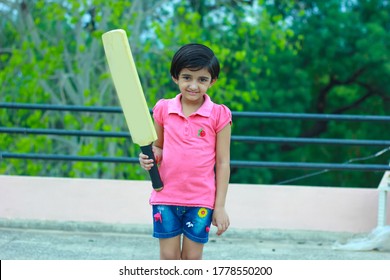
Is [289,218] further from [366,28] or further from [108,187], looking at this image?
[366,28]

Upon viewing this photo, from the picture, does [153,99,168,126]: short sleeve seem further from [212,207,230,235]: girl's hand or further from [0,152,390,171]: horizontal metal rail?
[0,152,390,171]: horizontal metal rail

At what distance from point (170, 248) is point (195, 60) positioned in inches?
30.1

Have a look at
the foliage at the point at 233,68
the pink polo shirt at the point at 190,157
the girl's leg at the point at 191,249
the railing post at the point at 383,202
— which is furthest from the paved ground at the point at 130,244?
the foliage at the point at 233,68

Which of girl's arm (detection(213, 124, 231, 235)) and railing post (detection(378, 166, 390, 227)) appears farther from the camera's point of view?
railing post (detection(378, 166, 390, 227))

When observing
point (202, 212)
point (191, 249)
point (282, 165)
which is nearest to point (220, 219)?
point (202, 212)

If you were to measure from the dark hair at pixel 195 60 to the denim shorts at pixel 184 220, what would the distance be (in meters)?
0.54

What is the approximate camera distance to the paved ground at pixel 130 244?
16.4 ft

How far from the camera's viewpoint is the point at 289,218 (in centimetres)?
563

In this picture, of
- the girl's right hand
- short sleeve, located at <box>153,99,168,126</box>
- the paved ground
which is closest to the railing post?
the paved ground

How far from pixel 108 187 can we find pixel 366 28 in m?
14.9

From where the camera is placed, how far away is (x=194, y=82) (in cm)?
307

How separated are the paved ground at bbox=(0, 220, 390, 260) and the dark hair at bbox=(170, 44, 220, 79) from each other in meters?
2.11

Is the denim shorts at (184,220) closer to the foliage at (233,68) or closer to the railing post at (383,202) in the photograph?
the railing post at (383,202)

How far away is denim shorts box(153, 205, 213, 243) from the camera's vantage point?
122 inches
